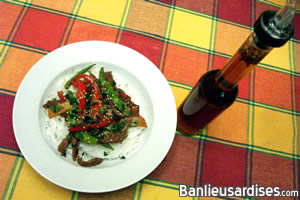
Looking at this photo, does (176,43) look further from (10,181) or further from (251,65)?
(10,181)

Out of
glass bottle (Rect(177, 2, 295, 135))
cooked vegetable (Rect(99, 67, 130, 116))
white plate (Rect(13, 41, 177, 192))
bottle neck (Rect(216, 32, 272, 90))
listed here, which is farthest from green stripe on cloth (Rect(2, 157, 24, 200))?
bottle neck (Rect(216, 32, 272, 90))

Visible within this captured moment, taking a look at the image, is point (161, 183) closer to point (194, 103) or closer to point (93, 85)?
point (194, 103)

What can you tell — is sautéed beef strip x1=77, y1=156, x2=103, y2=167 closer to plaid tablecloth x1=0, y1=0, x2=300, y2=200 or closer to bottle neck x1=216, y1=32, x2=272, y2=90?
plaid tablecloth x1=0, y1=0, x2=300, y2=200

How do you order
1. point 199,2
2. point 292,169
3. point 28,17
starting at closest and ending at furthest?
1. point 292,169
2. point 28,17
3. point 199,2

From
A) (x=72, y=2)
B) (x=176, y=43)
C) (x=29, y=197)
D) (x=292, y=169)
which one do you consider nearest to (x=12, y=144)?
(x=29, y=197)

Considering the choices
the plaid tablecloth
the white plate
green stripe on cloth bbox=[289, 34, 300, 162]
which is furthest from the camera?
green stripe on cloth bbox=[289, 34, 300, 162]

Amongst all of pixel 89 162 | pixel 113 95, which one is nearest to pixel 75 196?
pixel 89 162
